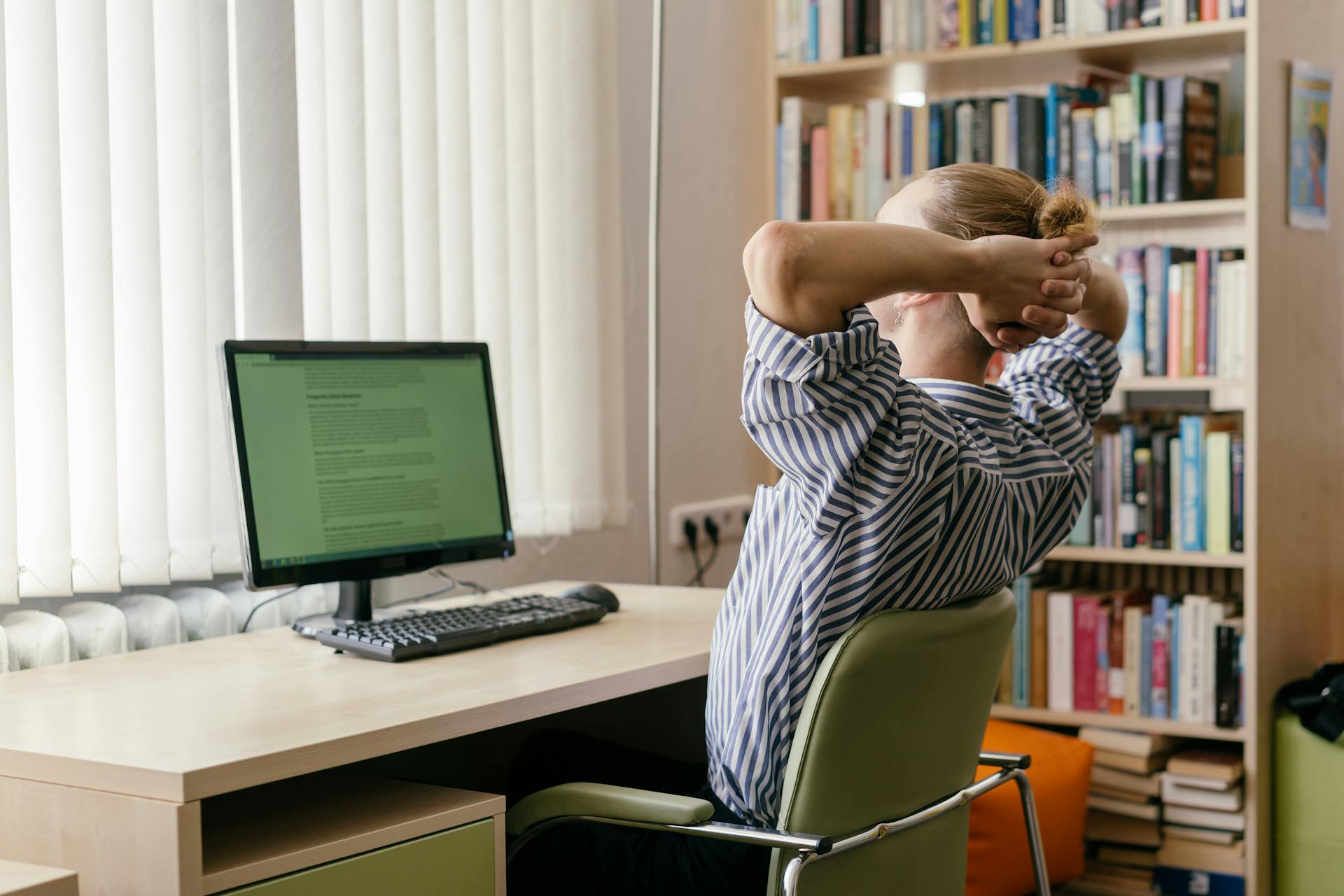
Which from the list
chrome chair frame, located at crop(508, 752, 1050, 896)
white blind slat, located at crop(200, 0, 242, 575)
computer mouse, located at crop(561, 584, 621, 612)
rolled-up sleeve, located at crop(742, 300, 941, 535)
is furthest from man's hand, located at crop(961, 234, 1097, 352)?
white blind slat, located at crop(200, 0, 242, 575)

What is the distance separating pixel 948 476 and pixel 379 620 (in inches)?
31.5

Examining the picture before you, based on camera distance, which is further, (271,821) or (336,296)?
(336,296)

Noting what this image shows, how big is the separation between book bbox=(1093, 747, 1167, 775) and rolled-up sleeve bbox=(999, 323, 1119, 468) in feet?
4.23

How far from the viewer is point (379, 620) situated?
5.71 feet

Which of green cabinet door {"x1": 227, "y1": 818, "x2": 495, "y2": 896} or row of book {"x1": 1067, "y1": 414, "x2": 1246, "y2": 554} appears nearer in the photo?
green cabinet door {"x1": 227, "y1": 818, "x2": 495, "y2": 896}

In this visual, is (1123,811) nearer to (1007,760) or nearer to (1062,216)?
(1007,760)

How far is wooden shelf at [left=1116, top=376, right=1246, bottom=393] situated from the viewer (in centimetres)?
267

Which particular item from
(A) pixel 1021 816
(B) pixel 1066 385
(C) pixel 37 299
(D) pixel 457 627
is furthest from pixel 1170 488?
(C) pixel 37 299

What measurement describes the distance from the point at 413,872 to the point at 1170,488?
1.97 m

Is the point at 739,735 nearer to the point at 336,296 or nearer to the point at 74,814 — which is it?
the point at 74,814

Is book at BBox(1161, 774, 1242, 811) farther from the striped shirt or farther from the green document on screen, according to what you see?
the green document on screen

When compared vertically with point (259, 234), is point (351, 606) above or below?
below

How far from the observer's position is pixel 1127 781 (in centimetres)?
276

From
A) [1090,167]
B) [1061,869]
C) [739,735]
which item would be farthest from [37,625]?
[1090,167]
